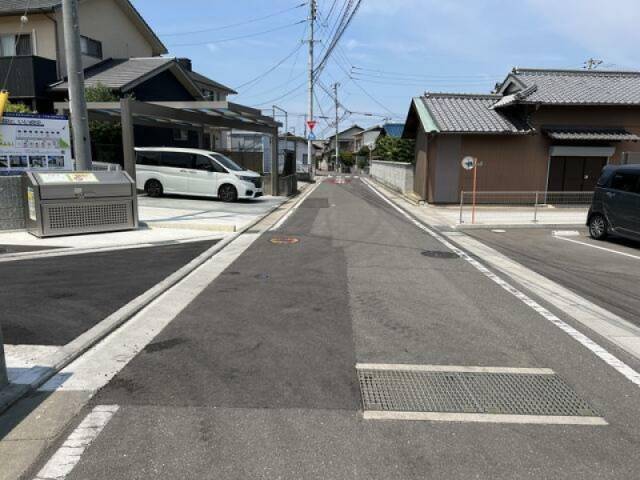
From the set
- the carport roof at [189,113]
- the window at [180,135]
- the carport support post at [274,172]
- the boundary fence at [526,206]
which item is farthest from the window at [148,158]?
the boundary fence at [526,206]

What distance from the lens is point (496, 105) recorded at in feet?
68.1

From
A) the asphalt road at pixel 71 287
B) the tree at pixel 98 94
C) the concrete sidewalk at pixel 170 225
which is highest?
the tree at pixel 98 94

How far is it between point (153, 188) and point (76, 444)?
1687 cm

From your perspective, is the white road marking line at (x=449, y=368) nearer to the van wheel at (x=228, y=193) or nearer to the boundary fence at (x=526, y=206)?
the boundary fence at (x=526, y=206)

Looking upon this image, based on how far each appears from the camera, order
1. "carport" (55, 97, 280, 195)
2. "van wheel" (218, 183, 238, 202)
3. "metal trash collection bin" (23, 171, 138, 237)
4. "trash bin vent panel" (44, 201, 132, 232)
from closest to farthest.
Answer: "metal trash collection bin" (23, 171, 138, 237), "trash bin vent panel" (44, 201, 132, 232), "carport" (55, 97, 280, 195), "van wheel" (218, 183, 238, 202)

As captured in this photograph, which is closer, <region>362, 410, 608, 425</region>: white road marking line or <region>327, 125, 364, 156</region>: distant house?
<region>362, 410, 608, 425</region>: white road marking line

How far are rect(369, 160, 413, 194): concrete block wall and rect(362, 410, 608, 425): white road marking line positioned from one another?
2207 centimetres

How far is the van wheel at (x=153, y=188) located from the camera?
1888cm

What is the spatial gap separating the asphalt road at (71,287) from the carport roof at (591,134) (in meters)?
16.0

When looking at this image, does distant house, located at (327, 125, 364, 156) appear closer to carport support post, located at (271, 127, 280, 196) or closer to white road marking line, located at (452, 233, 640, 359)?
carport support post, located at (271, 127, 280, 196)

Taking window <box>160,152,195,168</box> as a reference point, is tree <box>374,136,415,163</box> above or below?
above

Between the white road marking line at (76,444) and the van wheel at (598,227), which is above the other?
the van wheel at (598,227)

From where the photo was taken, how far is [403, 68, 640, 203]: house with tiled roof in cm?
1975

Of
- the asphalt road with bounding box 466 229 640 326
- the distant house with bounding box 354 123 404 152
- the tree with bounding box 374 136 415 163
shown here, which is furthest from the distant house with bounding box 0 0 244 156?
the distant house with bounding box 354 123 404 152
